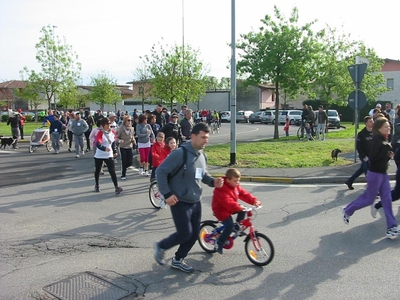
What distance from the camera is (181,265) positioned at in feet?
15.6

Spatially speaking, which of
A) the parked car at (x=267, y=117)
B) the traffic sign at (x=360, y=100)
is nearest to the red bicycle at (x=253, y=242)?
the traffic sign at (x=360, y=100)

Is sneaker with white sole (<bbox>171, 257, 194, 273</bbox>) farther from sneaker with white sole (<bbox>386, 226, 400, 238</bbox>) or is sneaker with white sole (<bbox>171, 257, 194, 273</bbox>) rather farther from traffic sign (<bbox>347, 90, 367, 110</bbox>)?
traffic sign (<bbox>347, 90, 367, 110</bbox>)

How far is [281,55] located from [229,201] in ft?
58.1

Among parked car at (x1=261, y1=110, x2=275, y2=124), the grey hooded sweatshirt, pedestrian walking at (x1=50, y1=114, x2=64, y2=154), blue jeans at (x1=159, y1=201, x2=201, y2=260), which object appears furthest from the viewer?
parked car at (x1=261, y1=110, x2=275, y2=124)

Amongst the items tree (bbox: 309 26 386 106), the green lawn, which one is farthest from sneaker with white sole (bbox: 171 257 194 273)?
tree (bbox: 309 26 386 106)

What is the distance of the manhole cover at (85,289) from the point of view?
13.6ft

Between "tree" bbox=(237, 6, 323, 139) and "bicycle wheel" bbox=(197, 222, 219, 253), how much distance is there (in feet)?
55.4

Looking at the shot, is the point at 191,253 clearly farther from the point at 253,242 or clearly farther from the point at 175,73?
the point at 175,73

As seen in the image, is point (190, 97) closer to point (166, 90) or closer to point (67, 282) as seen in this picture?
point (166, 90)

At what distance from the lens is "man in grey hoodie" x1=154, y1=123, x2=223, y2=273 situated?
14.6 ft

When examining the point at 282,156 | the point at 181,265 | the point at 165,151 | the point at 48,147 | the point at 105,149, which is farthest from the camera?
the point at 48,147

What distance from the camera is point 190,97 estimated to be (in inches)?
1375

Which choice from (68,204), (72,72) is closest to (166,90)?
(72,72)

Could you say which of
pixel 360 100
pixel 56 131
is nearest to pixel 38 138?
pixel 56 131
